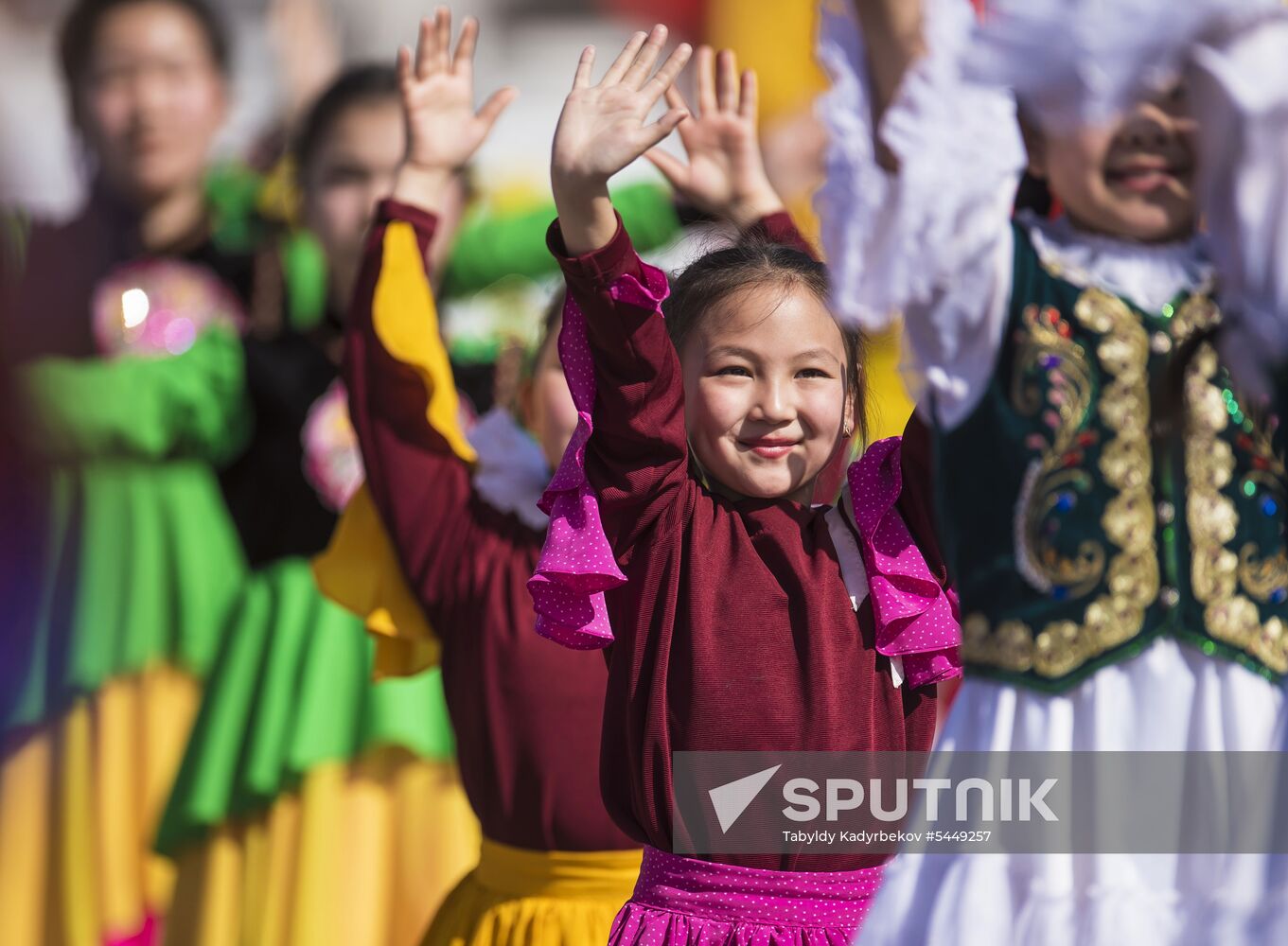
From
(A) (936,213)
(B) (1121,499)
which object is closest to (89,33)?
(A) (936,213)

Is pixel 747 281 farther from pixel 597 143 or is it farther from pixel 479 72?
pixel 479 72

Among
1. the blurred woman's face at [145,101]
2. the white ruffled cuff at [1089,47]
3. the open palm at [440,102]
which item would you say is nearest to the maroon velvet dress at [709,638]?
the white ruffled cuff at [1089,47]

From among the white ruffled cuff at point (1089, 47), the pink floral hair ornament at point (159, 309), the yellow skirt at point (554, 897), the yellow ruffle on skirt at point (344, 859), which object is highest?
the pink floral hair ornament at point (159, 309)

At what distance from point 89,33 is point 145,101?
0.68 feet

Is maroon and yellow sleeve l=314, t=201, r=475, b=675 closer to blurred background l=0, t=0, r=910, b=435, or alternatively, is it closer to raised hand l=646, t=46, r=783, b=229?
raised hand l=646, t=46, r=783, b=229

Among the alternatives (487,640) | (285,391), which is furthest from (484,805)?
(285,391)

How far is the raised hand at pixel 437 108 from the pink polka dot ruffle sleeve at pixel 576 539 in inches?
29.2

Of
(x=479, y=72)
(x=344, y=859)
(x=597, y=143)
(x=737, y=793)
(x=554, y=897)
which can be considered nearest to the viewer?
(x=597, y=143)

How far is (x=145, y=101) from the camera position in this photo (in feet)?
11.6

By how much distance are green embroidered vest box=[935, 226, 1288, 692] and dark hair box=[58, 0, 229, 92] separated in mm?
2642

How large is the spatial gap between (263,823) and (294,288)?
97cm

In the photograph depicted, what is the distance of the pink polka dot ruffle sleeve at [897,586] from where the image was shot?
165cm

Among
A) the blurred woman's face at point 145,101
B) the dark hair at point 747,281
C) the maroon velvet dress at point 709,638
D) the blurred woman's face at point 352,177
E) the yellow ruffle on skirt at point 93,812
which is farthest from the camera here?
the blurred woman's face at point 145,101

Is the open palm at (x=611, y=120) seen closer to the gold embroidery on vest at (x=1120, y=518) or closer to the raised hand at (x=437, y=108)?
the gold embroidery on vest at (x=1120, y=518)
